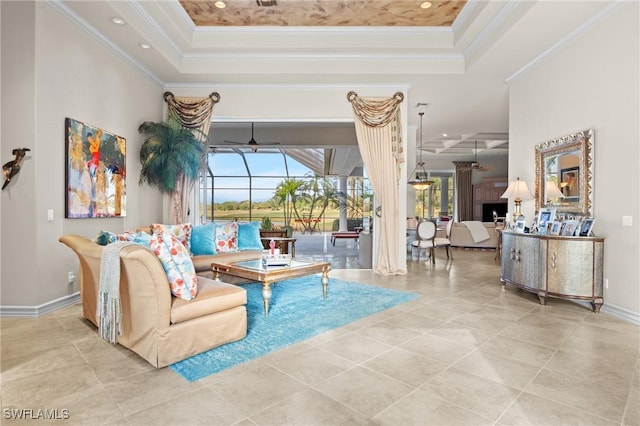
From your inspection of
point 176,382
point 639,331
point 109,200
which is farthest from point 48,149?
point 639,331

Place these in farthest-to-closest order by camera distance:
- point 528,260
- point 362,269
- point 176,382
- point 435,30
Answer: point 362,269, point 435,30, point 528,260, point 176,382

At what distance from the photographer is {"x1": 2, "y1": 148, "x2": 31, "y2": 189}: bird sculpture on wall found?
349 cm

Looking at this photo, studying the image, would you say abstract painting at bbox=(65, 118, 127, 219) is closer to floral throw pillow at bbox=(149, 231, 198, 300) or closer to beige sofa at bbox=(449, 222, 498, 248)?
floral throw pillow at bbox=(149, 231, 198, 300)

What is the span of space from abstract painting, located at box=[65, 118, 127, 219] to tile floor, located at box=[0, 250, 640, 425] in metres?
1.33

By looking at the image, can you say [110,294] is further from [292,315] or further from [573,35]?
[573,35]

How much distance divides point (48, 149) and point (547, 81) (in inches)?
245

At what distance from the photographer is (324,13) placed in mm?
4688

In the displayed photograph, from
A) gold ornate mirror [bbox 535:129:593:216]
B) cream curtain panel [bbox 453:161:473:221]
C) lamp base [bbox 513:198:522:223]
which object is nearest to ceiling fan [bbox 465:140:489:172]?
cream curtain panel [bbox 453:161:473:221]

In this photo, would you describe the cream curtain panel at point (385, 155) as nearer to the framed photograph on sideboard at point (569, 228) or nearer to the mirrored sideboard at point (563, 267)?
the mirrored sideboard at point (563, 267)

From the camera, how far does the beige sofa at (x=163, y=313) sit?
245cm

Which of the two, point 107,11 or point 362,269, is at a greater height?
point 107,11

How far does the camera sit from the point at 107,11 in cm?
388

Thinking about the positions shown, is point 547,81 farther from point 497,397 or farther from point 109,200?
point 109,200

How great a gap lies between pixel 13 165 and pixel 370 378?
395 cm
